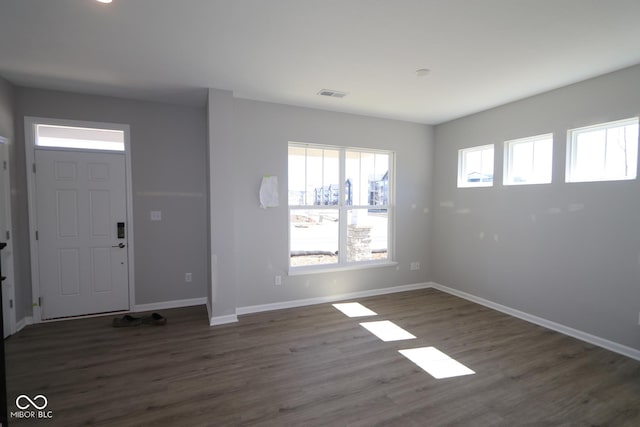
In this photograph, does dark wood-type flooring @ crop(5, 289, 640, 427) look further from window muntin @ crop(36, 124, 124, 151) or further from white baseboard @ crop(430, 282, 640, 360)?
window muntin @ crop(36, 124, 124, 151)

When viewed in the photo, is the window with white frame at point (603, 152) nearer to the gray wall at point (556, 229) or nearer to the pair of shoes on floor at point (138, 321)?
the gray wall at point (556, 229)

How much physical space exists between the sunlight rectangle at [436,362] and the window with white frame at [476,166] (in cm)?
256

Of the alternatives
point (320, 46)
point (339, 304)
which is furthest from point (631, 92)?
point (339, 304)

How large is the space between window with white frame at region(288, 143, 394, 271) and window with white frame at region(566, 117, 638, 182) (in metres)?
2.28

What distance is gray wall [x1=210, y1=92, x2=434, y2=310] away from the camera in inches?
151

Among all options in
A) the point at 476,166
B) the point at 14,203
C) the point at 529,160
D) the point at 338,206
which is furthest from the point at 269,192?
the point at 529,160

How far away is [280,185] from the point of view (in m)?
4.08

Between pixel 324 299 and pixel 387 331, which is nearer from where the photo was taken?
pixel 387 331

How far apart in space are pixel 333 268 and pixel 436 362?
1986mm

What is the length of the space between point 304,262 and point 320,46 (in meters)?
2.80

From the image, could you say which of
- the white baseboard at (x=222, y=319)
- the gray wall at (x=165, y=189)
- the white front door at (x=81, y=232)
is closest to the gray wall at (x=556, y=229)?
the white baseboard at (x=222, y=319)

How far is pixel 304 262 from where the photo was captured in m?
4.36

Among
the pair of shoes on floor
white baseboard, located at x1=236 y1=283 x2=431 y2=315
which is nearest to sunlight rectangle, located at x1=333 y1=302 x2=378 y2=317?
white baseboard, located at x1=236 y1=283 x2=431 y2=315

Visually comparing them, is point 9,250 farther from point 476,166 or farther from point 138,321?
point 476,166
